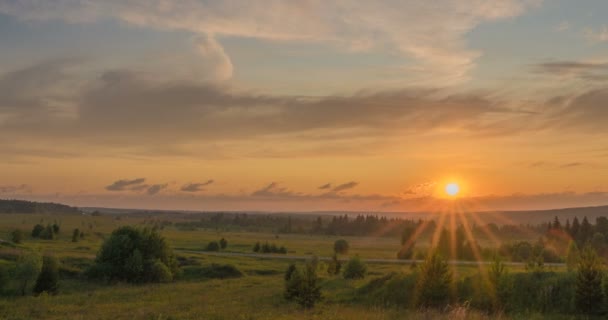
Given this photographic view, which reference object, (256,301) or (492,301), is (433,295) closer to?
(492,301)

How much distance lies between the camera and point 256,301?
38.9 meters

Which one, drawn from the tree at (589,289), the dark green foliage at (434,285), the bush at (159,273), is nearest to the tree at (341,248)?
the bush at (159,273)

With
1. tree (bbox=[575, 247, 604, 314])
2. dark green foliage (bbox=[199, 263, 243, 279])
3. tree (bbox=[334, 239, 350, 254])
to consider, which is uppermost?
tree (bbox=[575, 247, 604, 314])

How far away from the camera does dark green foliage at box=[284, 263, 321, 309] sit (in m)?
36.3

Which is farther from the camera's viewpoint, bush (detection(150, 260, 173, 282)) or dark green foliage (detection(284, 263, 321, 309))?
bush (detection(150, 260, 173, 282))

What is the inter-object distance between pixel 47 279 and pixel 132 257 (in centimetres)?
1306

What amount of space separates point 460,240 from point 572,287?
65.0m

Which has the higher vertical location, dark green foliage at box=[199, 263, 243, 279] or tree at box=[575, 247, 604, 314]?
tree at box=[575, 247, 604, 314]

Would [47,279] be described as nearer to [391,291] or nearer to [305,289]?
[305,289]

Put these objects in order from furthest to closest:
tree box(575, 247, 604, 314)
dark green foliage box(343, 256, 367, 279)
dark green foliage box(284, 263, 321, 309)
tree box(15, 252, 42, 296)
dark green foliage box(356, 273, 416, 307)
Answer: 1. dark green foliage box(343, 256, 367, 279)
2. tree box(15, 252, 42, 296)
3. dark green foliage box(356, 273, 416, 307)
4. dark green foliage box(284, 263, 321, 309)
5. tree box(575, 247, 604, 314)

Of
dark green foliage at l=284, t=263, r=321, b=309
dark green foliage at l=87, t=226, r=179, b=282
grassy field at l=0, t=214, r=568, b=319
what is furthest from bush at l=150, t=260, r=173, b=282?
dark green foliage at l=284, t=263, r=321, b=309

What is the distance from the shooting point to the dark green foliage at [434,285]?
34.9 meters

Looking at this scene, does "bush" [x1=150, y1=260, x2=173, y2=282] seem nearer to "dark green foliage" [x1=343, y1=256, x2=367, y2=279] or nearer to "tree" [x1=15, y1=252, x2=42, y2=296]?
"tree" [x1=15, y1=252, x2=42, y2=296]

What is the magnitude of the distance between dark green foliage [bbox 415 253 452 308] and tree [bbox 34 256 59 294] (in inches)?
1297
